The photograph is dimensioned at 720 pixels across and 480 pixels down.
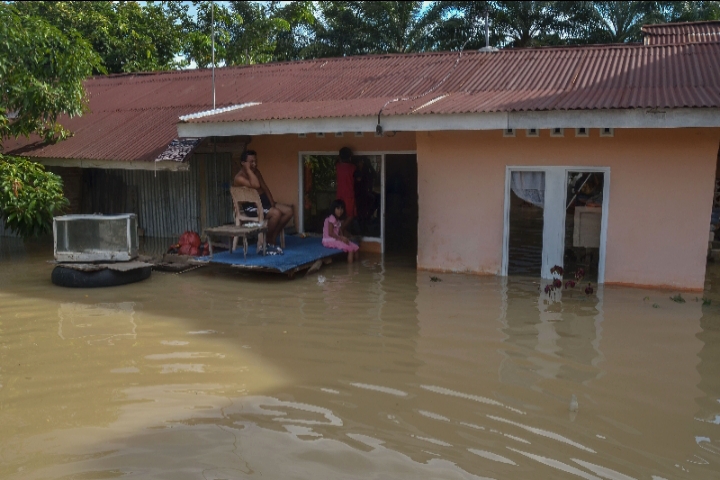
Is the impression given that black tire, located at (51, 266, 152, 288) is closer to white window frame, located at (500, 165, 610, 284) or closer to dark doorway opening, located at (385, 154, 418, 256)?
dark doorway opening, located at (385, 154, 418, 256)

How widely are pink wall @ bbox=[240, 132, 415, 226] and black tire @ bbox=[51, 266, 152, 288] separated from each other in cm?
374

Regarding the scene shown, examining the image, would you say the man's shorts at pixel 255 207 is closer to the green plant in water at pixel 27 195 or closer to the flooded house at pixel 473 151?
the flooded house at pixel 473 151

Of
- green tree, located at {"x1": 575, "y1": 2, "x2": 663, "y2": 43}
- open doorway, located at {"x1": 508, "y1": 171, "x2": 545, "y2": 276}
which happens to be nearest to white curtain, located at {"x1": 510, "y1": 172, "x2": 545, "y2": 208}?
open doorway, located at {"x1": 508, "y1": 171, "x2": 545, "y2": 276}

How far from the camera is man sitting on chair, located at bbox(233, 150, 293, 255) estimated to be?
10266mm

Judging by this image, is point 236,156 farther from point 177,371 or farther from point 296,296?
point 177,371

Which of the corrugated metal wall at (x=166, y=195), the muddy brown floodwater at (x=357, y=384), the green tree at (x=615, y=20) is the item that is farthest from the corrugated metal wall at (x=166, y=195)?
the green tree at (x=615, y=20)

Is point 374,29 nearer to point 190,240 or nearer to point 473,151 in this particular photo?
point 473,151

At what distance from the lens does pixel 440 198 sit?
9.91 metres

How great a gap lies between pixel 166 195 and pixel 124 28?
8833 mm

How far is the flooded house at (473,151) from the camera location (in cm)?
857

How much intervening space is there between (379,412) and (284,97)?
8.27 m

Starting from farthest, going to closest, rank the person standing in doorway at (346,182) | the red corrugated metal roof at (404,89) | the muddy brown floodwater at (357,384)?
the person standing in doorway at (346,182) < the red corrugated metal roof at (404,89) < the muddy brown floodwater at (357,384)

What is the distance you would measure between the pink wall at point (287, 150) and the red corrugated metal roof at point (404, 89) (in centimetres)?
74

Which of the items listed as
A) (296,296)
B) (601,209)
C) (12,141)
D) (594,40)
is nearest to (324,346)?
(296,296)
